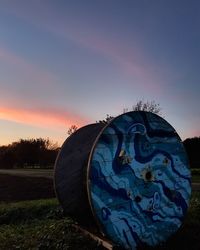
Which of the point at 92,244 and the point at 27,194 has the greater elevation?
the point at 27,194

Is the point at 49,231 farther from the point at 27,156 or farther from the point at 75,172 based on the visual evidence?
the point at 27,156

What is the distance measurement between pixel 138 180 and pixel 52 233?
2064 millimetres

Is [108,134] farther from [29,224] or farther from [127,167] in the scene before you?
[29,224]

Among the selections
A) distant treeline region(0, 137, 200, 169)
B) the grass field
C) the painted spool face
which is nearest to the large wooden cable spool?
the painted spool face

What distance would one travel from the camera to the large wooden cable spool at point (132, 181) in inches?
266

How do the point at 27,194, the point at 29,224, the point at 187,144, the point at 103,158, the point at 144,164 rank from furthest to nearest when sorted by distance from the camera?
1. the point at 187,144
2. the point at 27,194
3. the point at 29,224
4. the point at 144,164
5. the point at 103,158

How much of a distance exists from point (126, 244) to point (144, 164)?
1.32m

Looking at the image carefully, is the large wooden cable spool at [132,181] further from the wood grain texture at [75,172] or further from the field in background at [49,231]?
the field in background at [49,231]

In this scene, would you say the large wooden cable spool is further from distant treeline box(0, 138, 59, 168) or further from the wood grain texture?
distant treeline box(0, 138, 59, 168)

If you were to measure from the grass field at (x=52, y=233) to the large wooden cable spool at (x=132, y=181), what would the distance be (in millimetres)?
346

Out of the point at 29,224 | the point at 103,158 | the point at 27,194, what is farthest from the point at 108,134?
the point at 27,194

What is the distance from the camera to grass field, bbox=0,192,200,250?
743 cm

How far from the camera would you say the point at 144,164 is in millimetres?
7254

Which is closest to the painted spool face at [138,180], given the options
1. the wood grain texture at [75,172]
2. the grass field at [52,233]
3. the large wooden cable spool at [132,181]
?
the large wooden cable spool at [132,181]
